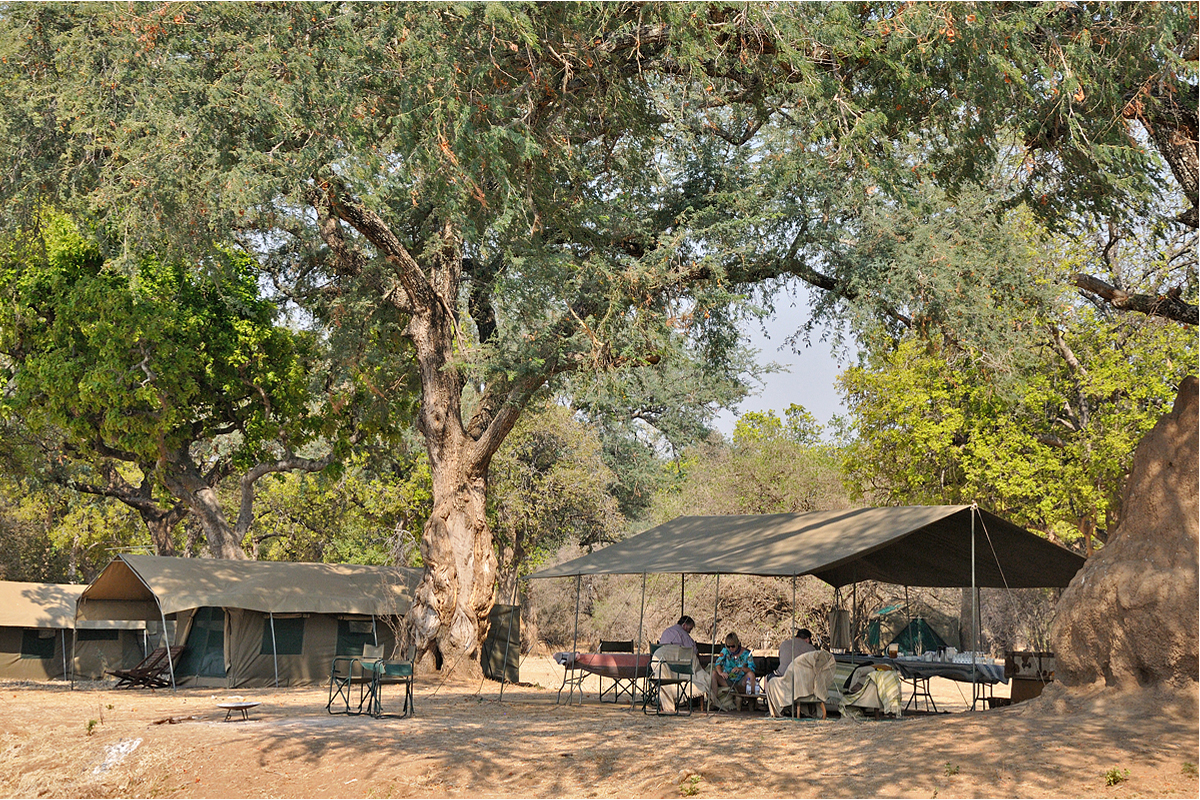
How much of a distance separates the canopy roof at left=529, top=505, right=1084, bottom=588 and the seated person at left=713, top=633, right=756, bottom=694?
3.74 ft

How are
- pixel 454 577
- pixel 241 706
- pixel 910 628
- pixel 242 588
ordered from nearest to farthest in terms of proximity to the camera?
pixel 241 706 → pixel 454 577 → pixel 242 588 → pixel 910 628

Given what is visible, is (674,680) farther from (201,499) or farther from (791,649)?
(201,499)

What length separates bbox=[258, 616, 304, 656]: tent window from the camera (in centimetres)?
1738

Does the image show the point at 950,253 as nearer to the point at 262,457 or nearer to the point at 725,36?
the point at 725,36

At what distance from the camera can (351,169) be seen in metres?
12.4

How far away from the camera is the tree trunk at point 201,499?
20.0m

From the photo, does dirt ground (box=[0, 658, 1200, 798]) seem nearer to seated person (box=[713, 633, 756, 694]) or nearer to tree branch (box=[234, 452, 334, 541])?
seated person (box=[713, 633, 756, 694])

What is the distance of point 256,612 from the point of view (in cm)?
1731

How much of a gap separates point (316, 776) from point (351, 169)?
7.00 meters

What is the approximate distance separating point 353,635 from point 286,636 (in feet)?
3.92

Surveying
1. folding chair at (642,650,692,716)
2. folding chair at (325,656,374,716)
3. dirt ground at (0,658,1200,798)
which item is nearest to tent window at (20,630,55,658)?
folding chair at (325,656,374,716)

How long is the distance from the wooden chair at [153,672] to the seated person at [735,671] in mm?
8915

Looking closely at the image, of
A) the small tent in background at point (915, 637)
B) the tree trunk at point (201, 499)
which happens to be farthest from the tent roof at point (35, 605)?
the small tent in background at point (915, 637)

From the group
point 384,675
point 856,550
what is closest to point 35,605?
point 384,675
